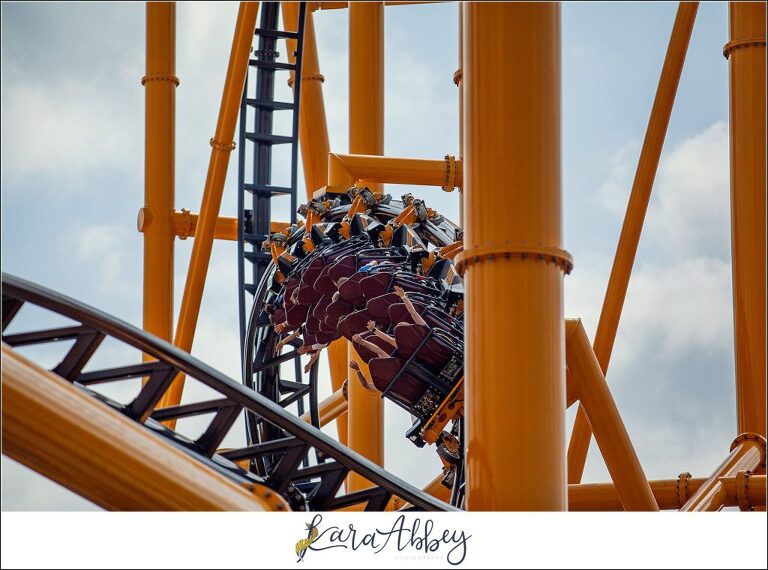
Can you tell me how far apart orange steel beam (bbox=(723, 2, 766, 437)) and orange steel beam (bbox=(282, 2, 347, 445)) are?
307 centimetres

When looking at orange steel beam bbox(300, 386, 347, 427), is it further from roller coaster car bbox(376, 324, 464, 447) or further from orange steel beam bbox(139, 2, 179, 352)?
roller coaster car bbox(376, 324, 464, 447)

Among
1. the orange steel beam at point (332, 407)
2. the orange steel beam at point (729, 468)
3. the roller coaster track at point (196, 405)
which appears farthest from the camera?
the orange steel beam at point (332, 407)

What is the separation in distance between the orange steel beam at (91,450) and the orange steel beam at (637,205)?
4358 mm

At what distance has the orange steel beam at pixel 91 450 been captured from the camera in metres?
2.72

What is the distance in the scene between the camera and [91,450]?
109 inches

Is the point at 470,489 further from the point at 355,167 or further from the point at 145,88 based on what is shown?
the point at 145,88

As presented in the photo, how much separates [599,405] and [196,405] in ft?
5.33

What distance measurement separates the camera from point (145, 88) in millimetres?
7898

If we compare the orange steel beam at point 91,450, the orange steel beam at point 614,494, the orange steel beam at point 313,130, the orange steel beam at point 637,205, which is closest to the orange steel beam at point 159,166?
the orange steel beam at point 313,130

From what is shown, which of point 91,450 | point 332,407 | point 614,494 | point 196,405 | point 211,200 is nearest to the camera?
point 91,450

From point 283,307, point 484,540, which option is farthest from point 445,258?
point 484,540

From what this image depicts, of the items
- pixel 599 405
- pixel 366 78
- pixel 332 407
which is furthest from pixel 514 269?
pixel 332 407
